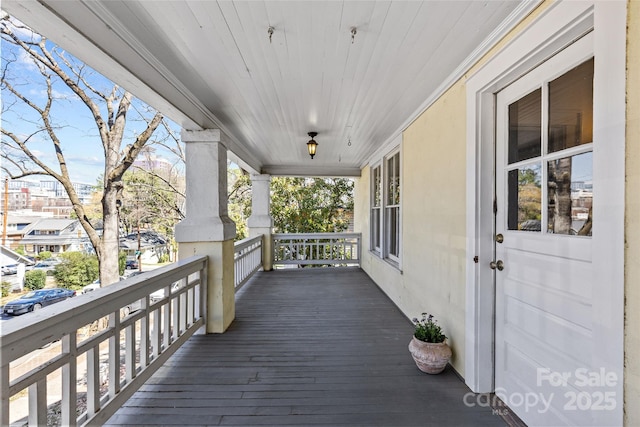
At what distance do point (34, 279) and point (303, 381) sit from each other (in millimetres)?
6239

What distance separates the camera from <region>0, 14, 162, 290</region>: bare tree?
4.89 meters

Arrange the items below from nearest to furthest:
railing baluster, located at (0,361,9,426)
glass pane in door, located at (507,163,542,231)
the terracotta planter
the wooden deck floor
A: railing baluster, located at (0,361,9,426) < glass pane in door, located at (507,163,542,231) < the wooden deck floor < the terracotta planter

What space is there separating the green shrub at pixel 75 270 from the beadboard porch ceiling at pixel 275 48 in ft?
21.7

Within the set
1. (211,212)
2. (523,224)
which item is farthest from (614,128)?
(211,212)

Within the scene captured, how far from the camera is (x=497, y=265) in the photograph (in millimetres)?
1724

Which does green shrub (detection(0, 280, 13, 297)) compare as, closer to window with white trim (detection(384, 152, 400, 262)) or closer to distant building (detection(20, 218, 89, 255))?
distant building (detection(20, 218, 89, 255))

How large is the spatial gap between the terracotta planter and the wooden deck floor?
7 cm

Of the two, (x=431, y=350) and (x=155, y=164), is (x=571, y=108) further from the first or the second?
(x=155, y=164)

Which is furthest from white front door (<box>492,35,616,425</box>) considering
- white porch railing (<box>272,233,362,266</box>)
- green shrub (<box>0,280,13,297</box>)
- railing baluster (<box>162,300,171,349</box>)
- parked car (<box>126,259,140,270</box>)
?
parked car (<box>126,259,140,270</box>)

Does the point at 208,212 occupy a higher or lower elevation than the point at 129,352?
higher

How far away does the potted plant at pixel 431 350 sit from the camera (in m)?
1.98

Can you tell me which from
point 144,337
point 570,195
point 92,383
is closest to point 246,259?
point 144,337

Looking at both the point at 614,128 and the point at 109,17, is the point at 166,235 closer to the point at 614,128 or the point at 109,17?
the point at 109,17

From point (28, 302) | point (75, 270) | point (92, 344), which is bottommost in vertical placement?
point (75, 270)
